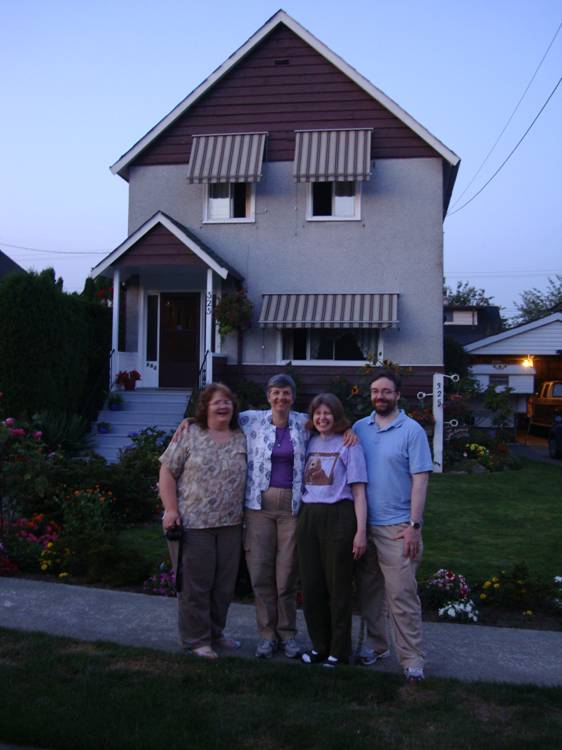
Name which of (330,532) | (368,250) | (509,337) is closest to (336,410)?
(330,532)

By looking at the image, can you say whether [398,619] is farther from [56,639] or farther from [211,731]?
[56,639]

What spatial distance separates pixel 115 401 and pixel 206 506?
410 inches

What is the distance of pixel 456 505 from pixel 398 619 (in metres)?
6.34

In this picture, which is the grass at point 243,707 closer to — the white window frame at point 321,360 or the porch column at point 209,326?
the porch column at point 209,326

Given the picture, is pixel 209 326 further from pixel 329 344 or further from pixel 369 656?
pixel 369 656

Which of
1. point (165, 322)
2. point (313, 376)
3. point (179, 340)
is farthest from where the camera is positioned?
point (165, 322)

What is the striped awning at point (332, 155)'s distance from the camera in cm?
1593

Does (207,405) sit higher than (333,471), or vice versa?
(207,405)

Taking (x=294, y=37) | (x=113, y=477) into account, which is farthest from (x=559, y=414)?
(x=113, y=477)

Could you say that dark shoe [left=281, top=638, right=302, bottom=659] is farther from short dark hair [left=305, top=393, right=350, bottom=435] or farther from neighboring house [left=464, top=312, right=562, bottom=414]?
neighboring house [left=464, top=312, right=562, bottom=414]

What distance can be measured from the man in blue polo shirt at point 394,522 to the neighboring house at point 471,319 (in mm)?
30593

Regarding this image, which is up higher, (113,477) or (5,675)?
(113,477)

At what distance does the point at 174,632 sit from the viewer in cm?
595

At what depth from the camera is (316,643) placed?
5297 mm
